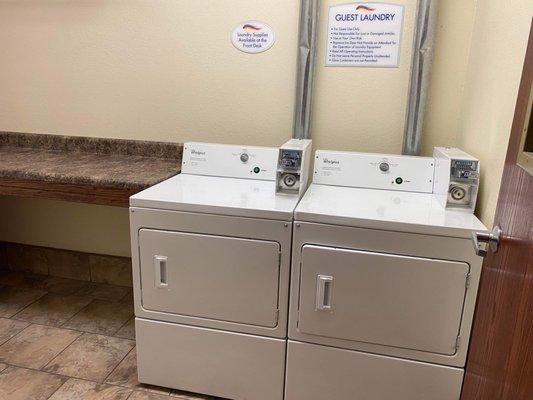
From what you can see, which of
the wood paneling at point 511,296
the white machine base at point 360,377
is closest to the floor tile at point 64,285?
the white machine base at point 360,377

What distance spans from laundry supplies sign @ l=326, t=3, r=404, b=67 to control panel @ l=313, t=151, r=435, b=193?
1.65 ft

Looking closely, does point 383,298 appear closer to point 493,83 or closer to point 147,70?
point 493,83

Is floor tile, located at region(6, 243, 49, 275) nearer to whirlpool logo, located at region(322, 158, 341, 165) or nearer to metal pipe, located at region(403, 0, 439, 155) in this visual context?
whirlpool logo, located at region(322, 158, 341, 165)

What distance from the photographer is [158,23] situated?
87.8 inches

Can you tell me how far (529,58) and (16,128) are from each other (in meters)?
2.73

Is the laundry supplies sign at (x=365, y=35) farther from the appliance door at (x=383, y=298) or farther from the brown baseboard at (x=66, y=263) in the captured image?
the brown baseboard at (x=66, y=263)

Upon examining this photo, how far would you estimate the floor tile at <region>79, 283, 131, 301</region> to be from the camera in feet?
8.43

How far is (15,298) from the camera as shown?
2527 mm

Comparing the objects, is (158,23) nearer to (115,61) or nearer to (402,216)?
(115,61)

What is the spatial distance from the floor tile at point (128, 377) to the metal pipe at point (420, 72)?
5.33 feet

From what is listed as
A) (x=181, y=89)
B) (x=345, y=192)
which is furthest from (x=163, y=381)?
(x=181, y=89)

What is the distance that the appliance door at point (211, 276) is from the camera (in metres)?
1.55

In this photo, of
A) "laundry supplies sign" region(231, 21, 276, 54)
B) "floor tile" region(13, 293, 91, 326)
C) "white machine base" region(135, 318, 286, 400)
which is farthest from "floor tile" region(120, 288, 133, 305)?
"laundry supplies sign" region(231, 21, 276, 54)

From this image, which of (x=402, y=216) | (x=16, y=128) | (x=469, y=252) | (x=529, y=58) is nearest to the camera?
(x=529, y=58)
